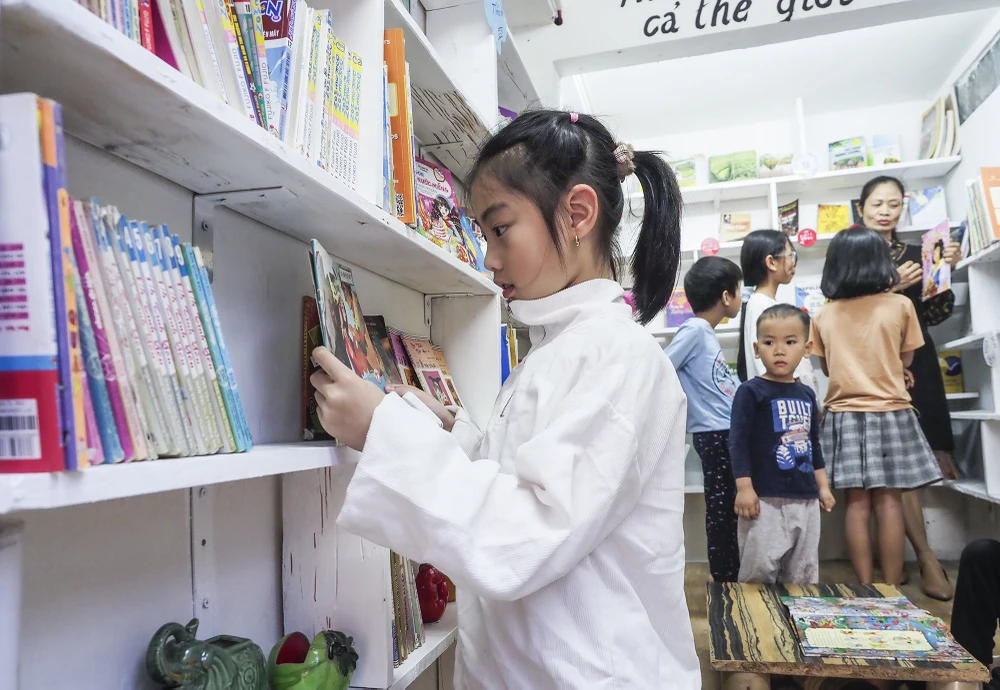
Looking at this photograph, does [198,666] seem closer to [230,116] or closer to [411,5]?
[230,116]

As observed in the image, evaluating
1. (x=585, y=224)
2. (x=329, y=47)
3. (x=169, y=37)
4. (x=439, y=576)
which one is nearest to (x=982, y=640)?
(x=439, y=576)

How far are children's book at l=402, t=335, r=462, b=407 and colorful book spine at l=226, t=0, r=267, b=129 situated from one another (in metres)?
0.66

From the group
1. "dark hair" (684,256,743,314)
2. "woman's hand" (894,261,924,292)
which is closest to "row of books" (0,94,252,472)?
"dark hair" (684,256,743,314)

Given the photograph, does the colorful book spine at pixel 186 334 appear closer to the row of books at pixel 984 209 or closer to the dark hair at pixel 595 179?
Answer: the dark hair at pixel 595 179

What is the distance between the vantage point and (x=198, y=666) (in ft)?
2.23

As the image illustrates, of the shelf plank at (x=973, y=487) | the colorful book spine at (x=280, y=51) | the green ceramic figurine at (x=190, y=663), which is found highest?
the colorful book spine at (x=280, y=51)

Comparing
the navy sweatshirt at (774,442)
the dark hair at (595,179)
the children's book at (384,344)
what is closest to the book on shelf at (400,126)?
the dark hair at (595,179)

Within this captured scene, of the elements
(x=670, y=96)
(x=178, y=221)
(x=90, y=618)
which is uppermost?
(x=670, y=96)

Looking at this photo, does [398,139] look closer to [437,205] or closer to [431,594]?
[437,205]

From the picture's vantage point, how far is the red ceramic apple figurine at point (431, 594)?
126cm

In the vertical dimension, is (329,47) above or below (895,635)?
above

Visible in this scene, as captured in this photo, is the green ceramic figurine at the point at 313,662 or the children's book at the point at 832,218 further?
the children's book at the point at 832,218

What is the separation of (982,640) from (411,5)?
1977mm

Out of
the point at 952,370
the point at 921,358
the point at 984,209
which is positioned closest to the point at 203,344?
the point at 984,209
